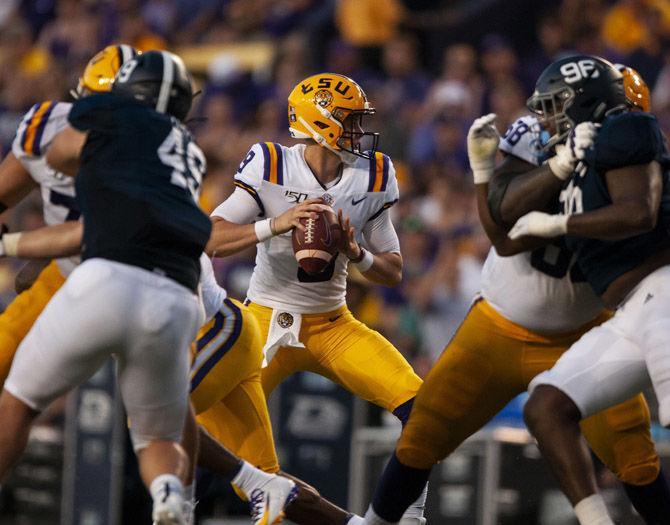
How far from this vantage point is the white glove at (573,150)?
5.09m

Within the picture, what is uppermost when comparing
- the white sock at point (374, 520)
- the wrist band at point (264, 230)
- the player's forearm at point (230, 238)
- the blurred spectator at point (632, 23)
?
the wrist band at point (264, 230)

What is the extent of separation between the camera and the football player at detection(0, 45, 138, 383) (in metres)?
5.36

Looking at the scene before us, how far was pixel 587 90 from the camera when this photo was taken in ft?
17.5

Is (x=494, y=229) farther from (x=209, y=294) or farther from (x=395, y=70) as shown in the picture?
(x=395, y=70)

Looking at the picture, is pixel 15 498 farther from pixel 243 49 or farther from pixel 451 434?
pixel 243 49

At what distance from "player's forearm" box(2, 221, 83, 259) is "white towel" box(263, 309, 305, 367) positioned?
1397mm

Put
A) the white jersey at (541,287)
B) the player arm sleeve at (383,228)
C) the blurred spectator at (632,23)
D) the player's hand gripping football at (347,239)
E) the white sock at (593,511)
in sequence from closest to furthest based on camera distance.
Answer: the white sock at (593,511), the white jersey at (541,287), the player's hand gripping football at (347,239), the player arm sleeve at (383,228), the blurred spectator at (632,23)

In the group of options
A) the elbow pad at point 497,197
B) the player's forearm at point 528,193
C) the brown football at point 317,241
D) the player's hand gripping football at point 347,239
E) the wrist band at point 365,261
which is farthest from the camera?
the wrist band at point 365,261

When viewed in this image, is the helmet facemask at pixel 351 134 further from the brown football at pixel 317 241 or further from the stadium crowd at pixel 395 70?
the stadium crowd at pixel 395 70

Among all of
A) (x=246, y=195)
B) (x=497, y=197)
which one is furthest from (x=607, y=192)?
(x=246, y=195)

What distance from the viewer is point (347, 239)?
6051 mm

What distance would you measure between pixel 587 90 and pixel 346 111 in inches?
53.3

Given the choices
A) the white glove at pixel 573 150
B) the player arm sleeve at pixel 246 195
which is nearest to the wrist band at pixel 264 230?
the player arm sleeve at pixel 246 195

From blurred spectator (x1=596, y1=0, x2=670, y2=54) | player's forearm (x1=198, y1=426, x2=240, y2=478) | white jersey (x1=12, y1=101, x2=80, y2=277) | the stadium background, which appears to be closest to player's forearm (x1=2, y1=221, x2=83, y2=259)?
white jersey (x1=12, y1=101, x2=80, y2=277)
